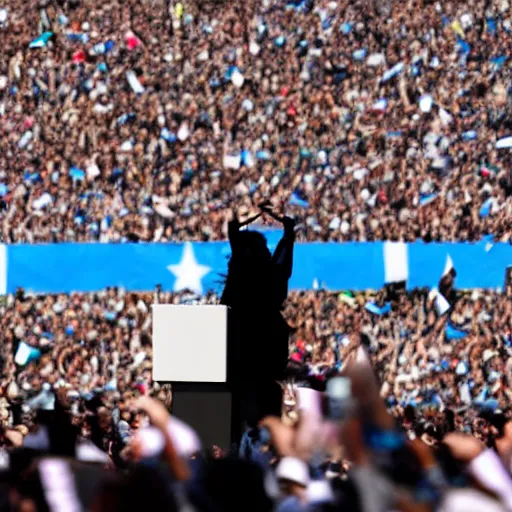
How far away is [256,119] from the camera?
1081cm

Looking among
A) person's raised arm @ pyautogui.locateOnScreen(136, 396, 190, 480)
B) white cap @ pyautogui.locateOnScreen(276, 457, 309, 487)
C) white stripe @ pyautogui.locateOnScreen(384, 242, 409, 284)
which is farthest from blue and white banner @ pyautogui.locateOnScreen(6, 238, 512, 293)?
person's raised arm @ pyautogui.locateOnScreen(136, 396, 190, 480)

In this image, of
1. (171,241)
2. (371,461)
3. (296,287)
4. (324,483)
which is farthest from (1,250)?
(371,461)

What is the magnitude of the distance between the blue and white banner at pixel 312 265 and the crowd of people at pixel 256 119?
97 millimetres

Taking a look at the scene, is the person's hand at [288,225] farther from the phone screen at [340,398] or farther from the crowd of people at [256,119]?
the phone screen at [340,398]

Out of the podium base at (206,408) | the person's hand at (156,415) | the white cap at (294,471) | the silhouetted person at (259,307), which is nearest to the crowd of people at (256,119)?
the silhouetted person at (259,307)

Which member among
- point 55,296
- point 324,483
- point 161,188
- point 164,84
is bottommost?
point 324,483

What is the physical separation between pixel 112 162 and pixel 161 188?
0.38 metres

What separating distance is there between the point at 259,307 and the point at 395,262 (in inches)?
50.5

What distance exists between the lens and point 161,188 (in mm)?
10820

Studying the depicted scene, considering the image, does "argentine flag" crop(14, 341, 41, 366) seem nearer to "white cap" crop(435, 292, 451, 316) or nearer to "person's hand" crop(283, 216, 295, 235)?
"person's hand" crop(283, 216, 295, 235)

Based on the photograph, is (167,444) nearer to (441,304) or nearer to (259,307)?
(259,307)

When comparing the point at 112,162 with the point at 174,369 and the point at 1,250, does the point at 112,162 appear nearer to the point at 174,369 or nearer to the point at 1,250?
the point at 1,250

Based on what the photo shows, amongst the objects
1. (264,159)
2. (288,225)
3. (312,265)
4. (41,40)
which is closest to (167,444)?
(288,225)

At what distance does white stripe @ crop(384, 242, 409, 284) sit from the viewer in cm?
1052
